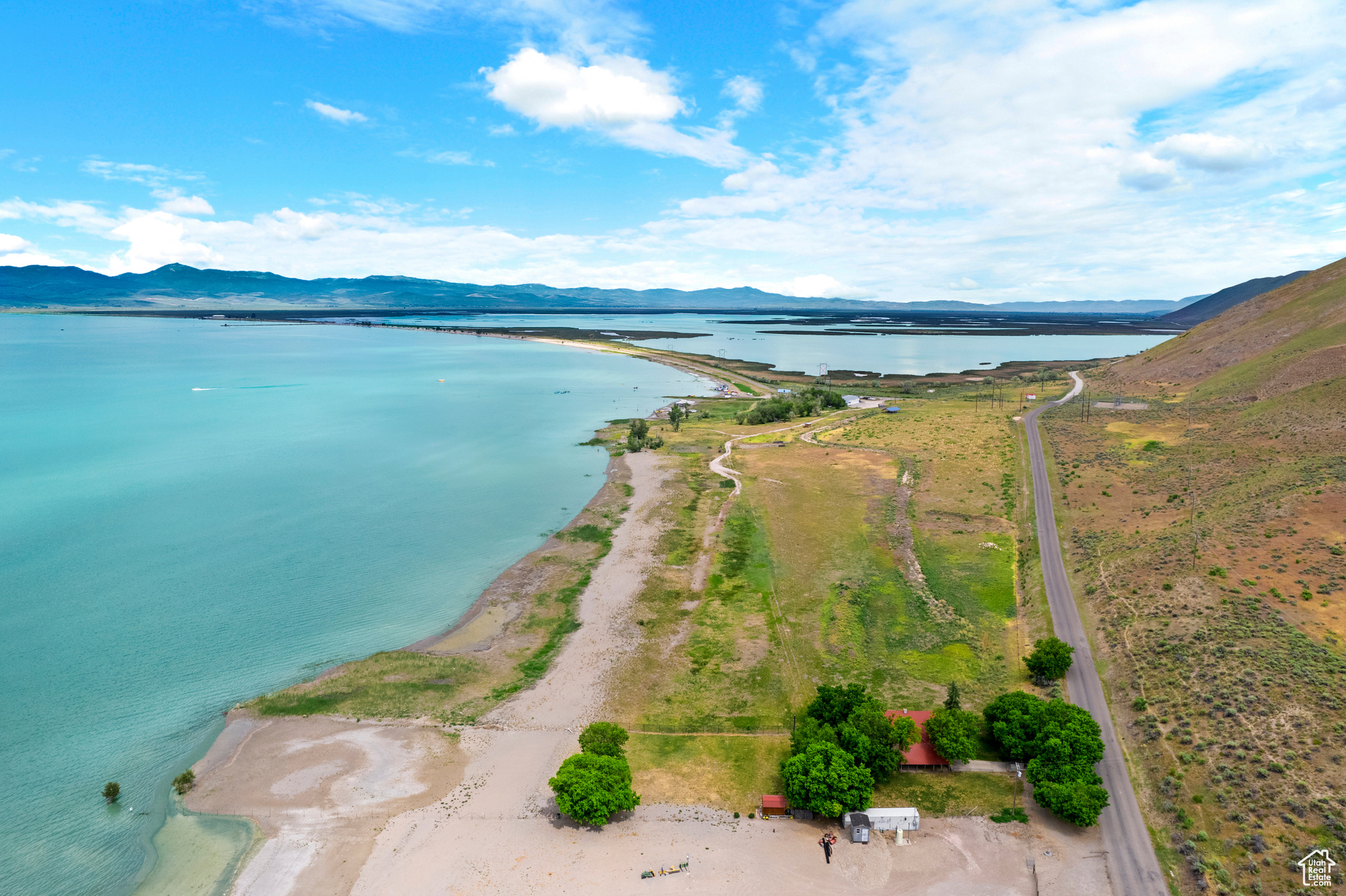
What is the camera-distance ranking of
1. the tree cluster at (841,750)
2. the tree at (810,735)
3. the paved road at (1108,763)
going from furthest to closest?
1. the tree at (810,735)
2. the tree cluster at (841,750)
3. the paved road at (1108,763)

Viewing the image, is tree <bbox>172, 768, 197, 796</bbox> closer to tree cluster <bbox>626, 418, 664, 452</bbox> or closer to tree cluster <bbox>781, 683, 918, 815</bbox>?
tree cluster <bbox>781, 683, 918, 815</bbox>

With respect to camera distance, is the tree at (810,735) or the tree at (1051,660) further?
the tree at (1051,660)

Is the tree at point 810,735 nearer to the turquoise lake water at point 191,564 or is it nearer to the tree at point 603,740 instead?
the tree at point 603,740

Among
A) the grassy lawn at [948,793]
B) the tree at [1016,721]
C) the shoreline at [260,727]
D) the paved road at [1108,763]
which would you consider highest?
the tree at [1016,721]

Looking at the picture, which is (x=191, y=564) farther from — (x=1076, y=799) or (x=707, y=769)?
(x=1076, y=799)

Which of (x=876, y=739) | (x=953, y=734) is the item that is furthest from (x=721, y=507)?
(x=953, y=734)

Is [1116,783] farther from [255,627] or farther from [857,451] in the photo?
[857,451]

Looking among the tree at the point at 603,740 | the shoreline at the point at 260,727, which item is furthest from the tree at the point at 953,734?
the shoreline at the point at 260,727
